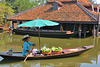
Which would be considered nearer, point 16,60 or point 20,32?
point 16,60

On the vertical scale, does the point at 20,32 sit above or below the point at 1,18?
below

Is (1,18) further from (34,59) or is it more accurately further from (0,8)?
(34,59)

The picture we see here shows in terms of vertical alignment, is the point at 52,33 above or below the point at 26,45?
below

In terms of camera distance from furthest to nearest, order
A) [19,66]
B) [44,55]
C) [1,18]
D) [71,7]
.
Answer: [1,18]
[71,7]
[44,55]
[19,66]

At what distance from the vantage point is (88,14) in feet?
77.3

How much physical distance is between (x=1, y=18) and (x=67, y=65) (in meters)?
27.4

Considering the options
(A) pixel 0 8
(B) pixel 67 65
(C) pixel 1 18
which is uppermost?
(A) pixel 0 8

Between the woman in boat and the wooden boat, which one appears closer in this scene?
the woman in boat

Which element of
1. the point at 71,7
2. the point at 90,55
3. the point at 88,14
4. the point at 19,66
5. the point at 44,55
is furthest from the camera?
the point at 71,7

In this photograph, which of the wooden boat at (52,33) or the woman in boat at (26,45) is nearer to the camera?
the woman in boat at (26,45)

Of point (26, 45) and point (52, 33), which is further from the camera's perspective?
point (52, 33)

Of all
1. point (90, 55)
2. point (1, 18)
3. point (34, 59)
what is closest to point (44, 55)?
point (34, 59)

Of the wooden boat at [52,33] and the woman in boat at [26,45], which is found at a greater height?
the woman in boat at [26,45]

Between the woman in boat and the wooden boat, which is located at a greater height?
the woman in boat
